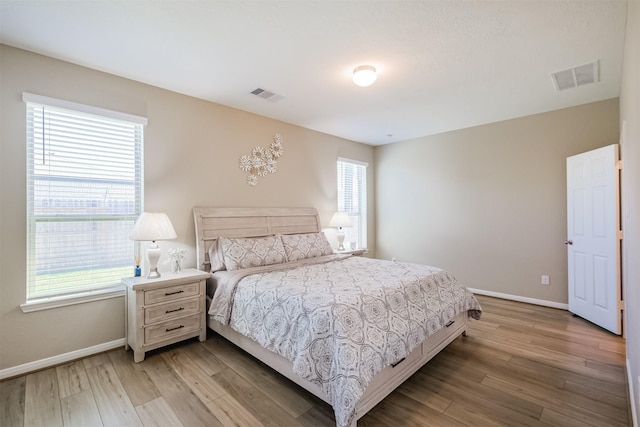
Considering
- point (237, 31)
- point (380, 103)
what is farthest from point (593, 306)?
point (237, 31)

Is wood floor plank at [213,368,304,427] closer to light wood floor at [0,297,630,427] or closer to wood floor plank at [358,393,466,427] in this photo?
light wood floor at [0,297,630,427]

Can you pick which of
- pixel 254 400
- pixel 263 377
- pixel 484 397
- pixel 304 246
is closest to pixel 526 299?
pixel 484 397

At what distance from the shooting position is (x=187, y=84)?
308 centimetres

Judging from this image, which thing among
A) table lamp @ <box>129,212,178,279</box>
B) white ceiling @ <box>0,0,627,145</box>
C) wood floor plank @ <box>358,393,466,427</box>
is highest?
white ceiling @ <box>0,0,627,145</box>

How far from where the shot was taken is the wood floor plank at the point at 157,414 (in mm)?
1817

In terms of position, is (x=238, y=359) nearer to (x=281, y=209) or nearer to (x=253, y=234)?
(x=253, y=234)

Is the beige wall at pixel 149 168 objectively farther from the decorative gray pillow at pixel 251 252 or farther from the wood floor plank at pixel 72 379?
the decorative gray pillow at pixel 251 252

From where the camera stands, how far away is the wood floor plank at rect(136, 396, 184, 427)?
5.96ft

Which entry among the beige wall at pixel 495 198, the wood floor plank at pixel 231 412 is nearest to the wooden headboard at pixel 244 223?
the wood floor plank at pixel 231 412

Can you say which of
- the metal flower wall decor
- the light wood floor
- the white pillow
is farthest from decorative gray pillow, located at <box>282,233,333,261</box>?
the light wood floor

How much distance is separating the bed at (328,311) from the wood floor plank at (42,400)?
1.18 meters

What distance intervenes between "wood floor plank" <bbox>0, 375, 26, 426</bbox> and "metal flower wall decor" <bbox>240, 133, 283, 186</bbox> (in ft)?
9.12

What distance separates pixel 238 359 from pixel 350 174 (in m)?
3.85

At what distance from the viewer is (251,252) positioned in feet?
10.8
